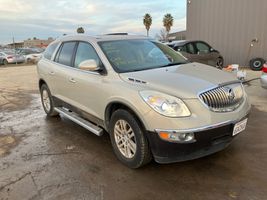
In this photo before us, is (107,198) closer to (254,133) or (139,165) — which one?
(139,165)

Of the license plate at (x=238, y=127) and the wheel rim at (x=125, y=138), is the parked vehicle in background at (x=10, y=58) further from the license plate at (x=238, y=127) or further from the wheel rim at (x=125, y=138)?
the license plate at (x=238, y=127)

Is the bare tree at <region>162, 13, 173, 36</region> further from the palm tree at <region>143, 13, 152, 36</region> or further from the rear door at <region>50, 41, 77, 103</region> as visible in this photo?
the rear door at <region>50, 41, 77, 103</region>

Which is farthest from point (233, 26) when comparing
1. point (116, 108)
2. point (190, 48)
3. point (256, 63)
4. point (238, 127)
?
point (116, 108)

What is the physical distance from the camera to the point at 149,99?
318 cm

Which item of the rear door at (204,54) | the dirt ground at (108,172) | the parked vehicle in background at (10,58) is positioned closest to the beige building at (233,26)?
the rear door at (204,54)

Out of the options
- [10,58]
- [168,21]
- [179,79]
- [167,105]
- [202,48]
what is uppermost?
[168,21]

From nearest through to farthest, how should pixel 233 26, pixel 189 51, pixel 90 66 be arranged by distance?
pixel 90 66 < pixel 189 51 < pixel 233 26

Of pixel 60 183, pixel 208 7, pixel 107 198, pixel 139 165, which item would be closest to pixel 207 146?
pixel 139 165

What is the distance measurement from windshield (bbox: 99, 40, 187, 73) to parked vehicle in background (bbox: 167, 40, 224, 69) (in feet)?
24.0

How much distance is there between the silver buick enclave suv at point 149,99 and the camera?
305cm

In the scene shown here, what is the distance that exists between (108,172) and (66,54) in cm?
255

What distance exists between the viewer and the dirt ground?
306 centimetres

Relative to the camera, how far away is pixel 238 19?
14453 millimetres

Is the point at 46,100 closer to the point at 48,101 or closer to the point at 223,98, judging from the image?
the point at 48,101
